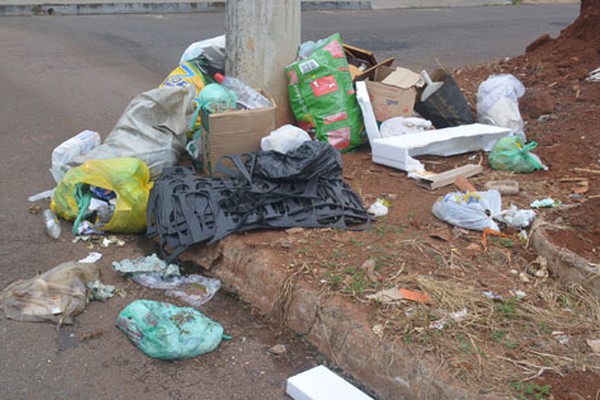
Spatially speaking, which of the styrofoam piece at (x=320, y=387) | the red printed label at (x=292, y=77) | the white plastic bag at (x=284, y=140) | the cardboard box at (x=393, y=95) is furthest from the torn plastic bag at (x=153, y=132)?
the styrofoam piece at (x=320, y=387)

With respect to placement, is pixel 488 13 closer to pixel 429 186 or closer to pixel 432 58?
pixel 432 58

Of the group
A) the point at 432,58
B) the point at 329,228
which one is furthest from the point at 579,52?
the point at 329,228

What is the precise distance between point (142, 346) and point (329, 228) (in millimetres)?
1345

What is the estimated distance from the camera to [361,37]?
11.2 m

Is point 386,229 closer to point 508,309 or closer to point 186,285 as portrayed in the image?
A: point 508,309

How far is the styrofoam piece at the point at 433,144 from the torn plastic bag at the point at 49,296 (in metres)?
2.40

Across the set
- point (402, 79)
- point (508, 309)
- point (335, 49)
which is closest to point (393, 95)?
point (402, 79)

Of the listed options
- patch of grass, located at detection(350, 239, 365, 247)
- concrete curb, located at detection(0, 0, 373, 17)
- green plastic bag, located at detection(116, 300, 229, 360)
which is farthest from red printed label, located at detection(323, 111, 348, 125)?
concrete curb, located at detection(0, 0, 373, 17)

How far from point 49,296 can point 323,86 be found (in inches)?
109

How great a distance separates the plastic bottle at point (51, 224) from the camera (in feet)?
14.3

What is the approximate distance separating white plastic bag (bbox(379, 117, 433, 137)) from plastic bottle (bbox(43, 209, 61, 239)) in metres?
2.58

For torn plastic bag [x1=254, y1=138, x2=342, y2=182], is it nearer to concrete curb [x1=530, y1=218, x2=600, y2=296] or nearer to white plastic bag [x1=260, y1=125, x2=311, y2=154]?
white plastic bag [x1=260, y1=125, x2=311, y2=154]

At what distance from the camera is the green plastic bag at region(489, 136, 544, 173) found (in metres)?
4.96

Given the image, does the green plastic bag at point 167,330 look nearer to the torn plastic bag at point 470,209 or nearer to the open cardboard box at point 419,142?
the torn plastic bag at point 470,209
